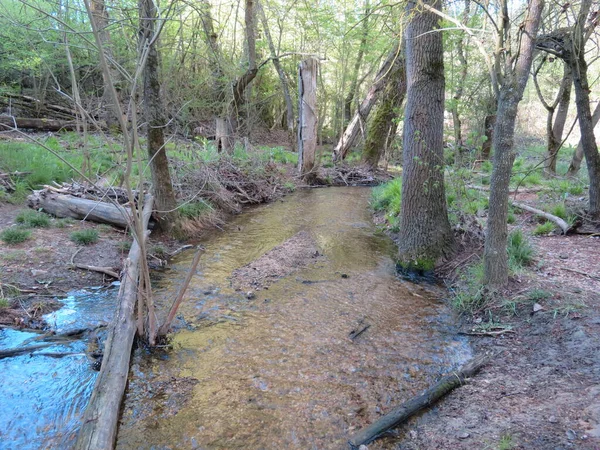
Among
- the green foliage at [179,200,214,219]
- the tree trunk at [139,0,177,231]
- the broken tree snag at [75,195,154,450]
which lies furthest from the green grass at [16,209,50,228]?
the broken tree snag at [75,195,154,450]

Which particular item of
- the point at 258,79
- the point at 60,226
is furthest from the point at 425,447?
the point at 258,79

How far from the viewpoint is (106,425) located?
8.77 ft

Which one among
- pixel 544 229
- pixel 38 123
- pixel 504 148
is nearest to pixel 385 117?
pixel 544 229

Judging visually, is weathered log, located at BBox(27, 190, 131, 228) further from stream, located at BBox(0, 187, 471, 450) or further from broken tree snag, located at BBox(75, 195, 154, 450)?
broken tree snag, located at BBox(75, 195, 154, 450)

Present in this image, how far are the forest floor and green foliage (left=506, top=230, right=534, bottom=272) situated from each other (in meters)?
0.11

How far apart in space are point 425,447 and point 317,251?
13.8ft

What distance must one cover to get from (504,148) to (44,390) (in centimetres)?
477

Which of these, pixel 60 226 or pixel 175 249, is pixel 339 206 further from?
pixel 60 226

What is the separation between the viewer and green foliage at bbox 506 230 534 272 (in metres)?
4.93

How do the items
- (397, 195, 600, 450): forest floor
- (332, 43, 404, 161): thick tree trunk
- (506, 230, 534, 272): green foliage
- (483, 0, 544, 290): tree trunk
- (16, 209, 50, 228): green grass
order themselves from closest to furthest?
(397, 195, 600, 450): forest floor → (483, 0, 544, 290): tree trunk → (506, 230, 534, 272): green foliage → (16, 209, 50, 228): green grass → (332, 43, 404, 161): thick tree trunk

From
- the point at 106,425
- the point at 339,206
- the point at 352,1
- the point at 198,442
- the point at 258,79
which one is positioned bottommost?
the point at 198,442

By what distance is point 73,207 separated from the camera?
6.67 m

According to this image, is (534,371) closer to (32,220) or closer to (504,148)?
(504,148)

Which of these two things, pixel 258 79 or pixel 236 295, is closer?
pixel 236 295
